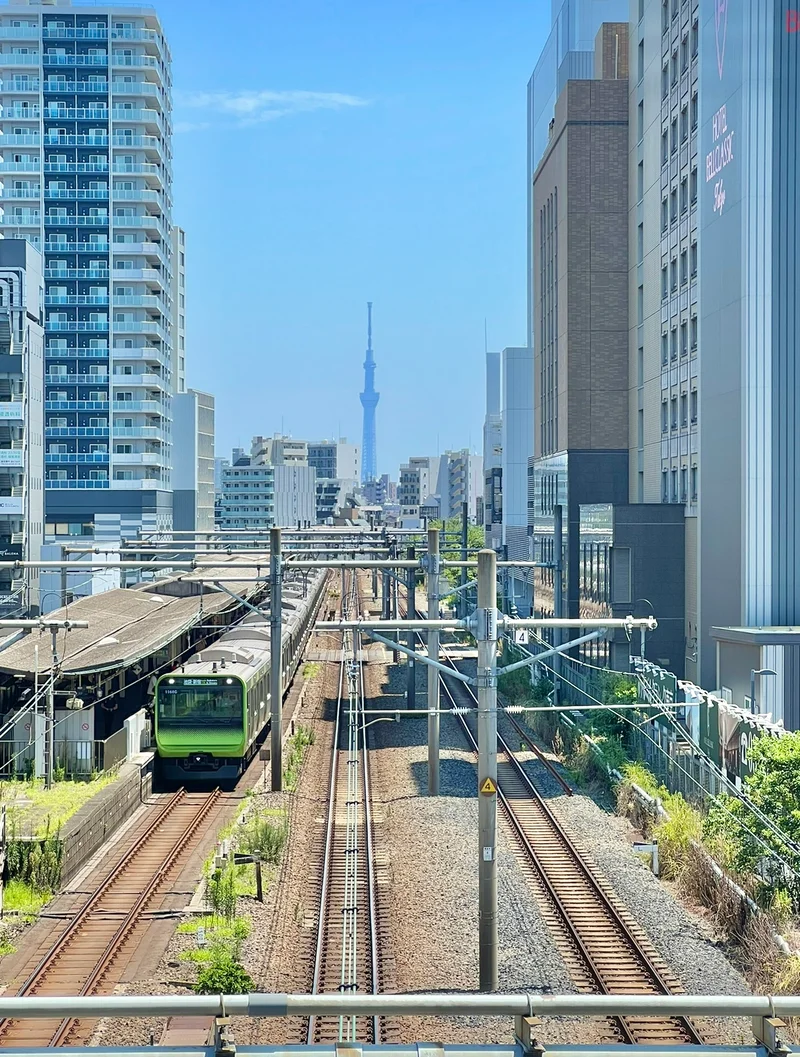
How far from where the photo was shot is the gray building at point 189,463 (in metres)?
85.6

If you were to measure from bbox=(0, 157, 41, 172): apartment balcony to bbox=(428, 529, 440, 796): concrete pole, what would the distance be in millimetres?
53994

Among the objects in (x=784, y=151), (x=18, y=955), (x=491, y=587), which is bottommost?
(x=18, y=955)

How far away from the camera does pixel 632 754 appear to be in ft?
88.5

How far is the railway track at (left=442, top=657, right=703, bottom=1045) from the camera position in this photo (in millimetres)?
12531

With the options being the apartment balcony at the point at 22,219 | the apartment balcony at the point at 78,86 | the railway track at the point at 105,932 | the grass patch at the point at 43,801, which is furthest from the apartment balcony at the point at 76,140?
the railway track at the point at 105,932

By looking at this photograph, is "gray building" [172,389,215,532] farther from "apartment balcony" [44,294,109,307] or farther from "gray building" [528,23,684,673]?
"gray building" [528,23,684,673]

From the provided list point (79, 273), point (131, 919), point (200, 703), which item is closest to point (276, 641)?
point (200, 703)

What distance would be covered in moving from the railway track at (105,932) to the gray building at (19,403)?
89.2 feet

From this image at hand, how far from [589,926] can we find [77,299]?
61677 mm

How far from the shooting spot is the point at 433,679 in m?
24.2

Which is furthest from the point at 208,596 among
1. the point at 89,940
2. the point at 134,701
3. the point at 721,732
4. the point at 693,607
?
the point at 89,940

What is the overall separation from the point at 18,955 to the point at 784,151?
23.7 meters

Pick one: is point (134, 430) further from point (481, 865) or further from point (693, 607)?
point (481, 865)

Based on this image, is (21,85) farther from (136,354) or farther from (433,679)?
(433,679)
